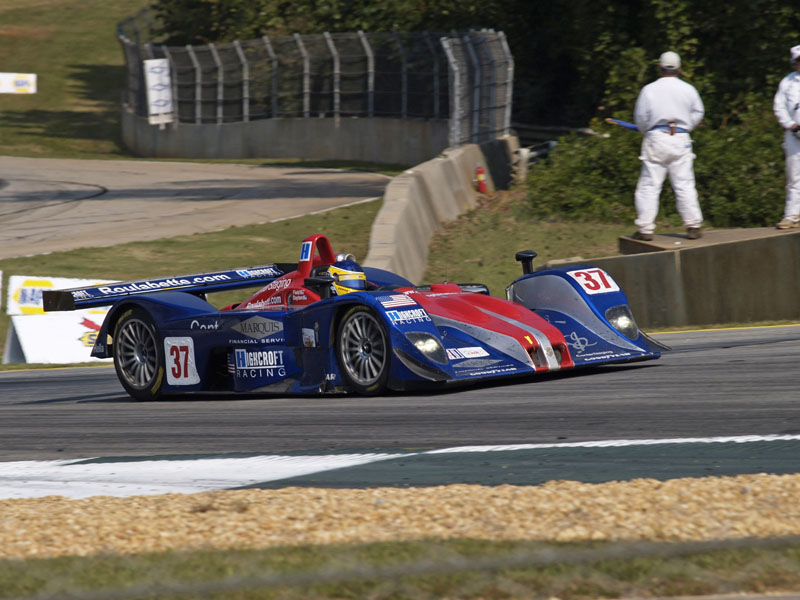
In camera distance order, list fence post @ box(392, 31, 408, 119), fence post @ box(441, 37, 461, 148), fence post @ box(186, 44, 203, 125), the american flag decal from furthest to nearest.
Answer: fence post @ box(186, 44, 203, 125) → fence post @ box(392, 31, 408, 119) → fence post @ box(441, 37, 461, 148) → the american flag decal

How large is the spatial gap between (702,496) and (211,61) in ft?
99.2

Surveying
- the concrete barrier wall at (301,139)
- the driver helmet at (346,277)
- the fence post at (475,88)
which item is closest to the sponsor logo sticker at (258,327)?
the driver helmet at (346,277)

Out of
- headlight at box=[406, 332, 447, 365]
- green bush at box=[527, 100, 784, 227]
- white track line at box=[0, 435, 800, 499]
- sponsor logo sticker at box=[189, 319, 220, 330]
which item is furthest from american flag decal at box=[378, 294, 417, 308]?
green bush at box=[527, 100, 784, 227]

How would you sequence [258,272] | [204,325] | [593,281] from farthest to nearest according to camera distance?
[258,272]
[204,325]
[593,281]

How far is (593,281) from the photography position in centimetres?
868

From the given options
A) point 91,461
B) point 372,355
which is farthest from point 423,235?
point 91,461

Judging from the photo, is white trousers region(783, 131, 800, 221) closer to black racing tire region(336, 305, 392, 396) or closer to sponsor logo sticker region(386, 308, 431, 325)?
sponsor logo sticker region(386, 308, 431, 325)

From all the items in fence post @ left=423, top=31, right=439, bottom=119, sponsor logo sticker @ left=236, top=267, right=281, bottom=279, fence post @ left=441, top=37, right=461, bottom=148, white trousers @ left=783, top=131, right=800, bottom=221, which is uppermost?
fence post @ left=423, top=31, right=439, bottom=119

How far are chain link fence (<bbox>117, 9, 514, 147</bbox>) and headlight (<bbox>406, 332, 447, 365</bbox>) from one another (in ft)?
51.3

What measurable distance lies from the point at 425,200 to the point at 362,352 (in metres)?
9.13

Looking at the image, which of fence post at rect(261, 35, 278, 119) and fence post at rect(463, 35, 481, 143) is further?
fence post at rect(261, 35, 278, 119)

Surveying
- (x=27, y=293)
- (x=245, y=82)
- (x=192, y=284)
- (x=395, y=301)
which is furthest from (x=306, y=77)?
(x=395, y=301)

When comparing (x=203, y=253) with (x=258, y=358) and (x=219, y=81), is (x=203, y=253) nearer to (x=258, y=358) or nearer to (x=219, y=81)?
(x=258, y=358)

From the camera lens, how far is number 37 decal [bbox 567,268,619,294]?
28.2 feet
